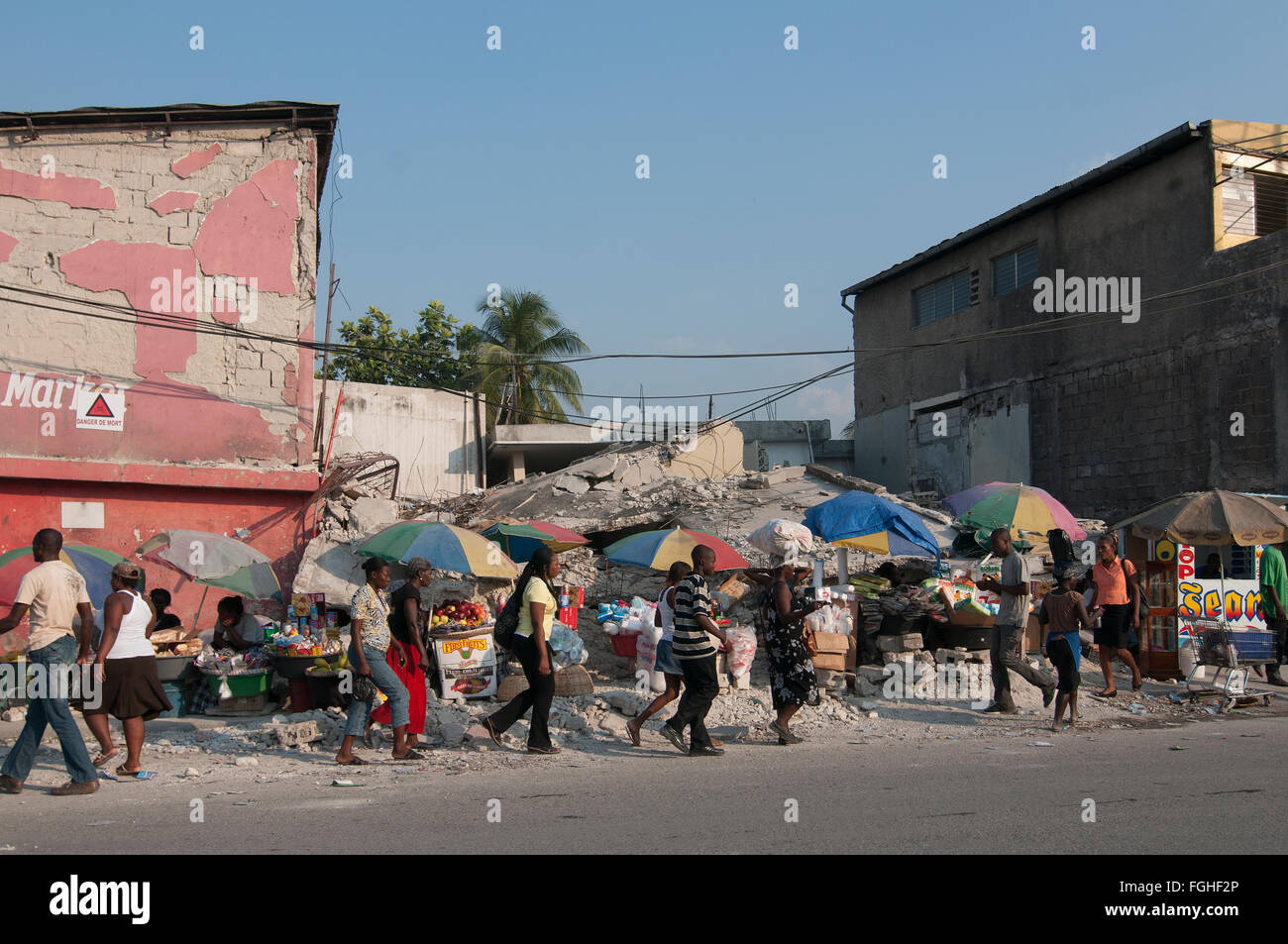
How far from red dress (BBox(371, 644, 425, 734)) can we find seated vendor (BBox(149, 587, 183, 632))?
14.2 ft

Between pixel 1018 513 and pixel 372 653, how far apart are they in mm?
8498

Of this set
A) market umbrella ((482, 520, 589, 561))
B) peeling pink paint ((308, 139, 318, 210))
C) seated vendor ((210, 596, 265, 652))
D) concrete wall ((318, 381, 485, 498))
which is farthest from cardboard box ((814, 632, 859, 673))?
concrete wall ((318, 381, 485, 498))

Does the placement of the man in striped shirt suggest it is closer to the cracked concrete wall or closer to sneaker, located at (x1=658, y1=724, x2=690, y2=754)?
sneaker, located at (x1=658, y1=724, x2=690, y2=754)

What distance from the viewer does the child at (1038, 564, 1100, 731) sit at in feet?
33.2

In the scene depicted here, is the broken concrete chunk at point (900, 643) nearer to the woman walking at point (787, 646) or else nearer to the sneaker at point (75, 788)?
the woman walking at point (787, 646)

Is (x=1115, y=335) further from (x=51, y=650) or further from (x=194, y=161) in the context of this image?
(x=51, y=650)

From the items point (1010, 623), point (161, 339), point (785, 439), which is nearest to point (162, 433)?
point (161, 339)

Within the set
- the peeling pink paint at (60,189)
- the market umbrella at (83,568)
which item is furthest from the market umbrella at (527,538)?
the peeling pink paint at (60,189)

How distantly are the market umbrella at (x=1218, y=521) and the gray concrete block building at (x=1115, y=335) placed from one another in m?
5.58

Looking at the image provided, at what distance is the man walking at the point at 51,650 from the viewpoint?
713 centimetres

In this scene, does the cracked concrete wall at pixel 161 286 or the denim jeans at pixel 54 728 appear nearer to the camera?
the denim jeans at pixel 54 728

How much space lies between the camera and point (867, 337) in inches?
1181
